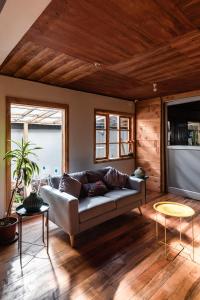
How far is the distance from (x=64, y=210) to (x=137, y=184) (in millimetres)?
1521

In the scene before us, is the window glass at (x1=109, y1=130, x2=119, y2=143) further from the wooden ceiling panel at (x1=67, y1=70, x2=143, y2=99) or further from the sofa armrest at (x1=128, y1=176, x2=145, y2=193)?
the sofa armrest at (x1=128, y1=176, x2=145, y2=193)

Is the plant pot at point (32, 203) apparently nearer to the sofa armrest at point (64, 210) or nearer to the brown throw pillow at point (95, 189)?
the sofa armrest at point (64, 210)

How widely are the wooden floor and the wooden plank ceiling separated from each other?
8.11 feet

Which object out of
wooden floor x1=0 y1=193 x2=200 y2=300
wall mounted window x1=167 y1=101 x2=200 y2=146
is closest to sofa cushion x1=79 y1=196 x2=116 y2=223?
wooden floor x1=0 y1=193 x2=200 y2=300

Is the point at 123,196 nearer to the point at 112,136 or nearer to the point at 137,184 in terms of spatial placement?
the point at 137,184

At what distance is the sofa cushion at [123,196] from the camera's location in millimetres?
3052

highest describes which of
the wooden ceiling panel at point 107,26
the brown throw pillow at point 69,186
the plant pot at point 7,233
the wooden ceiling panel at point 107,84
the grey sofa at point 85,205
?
the wooden ceiling panel at point 107,84

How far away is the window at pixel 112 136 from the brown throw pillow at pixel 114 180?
38.2 inches

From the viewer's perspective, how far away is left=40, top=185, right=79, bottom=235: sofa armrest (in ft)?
7.96

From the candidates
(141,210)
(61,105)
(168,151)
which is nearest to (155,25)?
(61,105)

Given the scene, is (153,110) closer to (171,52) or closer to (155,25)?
(171,52)

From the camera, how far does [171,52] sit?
90.0 inches

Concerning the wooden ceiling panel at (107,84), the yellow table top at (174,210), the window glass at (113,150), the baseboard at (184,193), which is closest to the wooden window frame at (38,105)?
the wooden ceiling panel at (107,84)

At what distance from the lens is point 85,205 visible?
272cm
